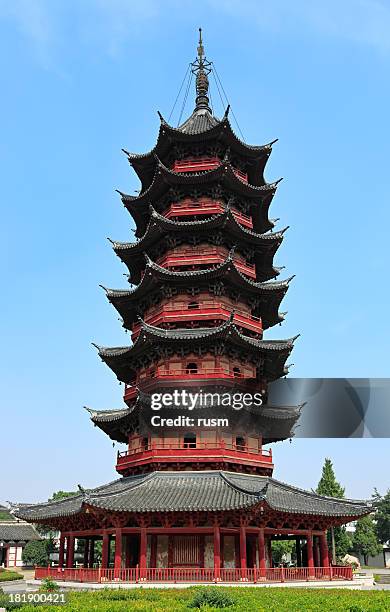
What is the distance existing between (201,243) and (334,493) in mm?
39382

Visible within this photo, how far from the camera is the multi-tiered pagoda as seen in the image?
23.3 meters

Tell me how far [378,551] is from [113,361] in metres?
53.7

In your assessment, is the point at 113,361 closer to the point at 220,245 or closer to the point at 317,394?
the point at 220,245

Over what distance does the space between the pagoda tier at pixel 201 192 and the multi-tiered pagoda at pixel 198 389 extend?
79 millimetres

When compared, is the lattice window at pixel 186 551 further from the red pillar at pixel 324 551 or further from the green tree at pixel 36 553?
the green tree at pixel 36 553

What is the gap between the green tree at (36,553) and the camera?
59469 millimetres

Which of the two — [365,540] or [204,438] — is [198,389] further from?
[365,540]

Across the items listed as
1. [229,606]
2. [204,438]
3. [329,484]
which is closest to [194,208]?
[204,438]

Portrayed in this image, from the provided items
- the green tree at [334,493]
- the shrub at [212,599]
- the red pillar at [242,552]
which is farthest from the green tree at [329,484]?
the shrub at [212,599]

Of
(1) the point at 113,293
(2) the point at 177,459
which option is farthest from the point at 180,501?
(1) the point at 113,293

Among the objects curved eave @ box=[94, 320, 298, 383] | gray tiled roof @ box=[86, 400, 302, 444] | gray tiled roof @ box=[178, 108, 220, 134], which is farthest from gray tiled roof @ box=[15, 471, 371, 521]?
gray tiled roof @ box=[178, 108, 220, 134]

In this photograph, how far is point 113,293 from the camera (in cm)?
3209

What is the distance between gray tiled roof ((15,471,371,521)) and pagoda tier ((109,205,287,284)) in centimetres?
1138

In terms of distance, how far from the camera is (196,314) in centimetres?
2898
